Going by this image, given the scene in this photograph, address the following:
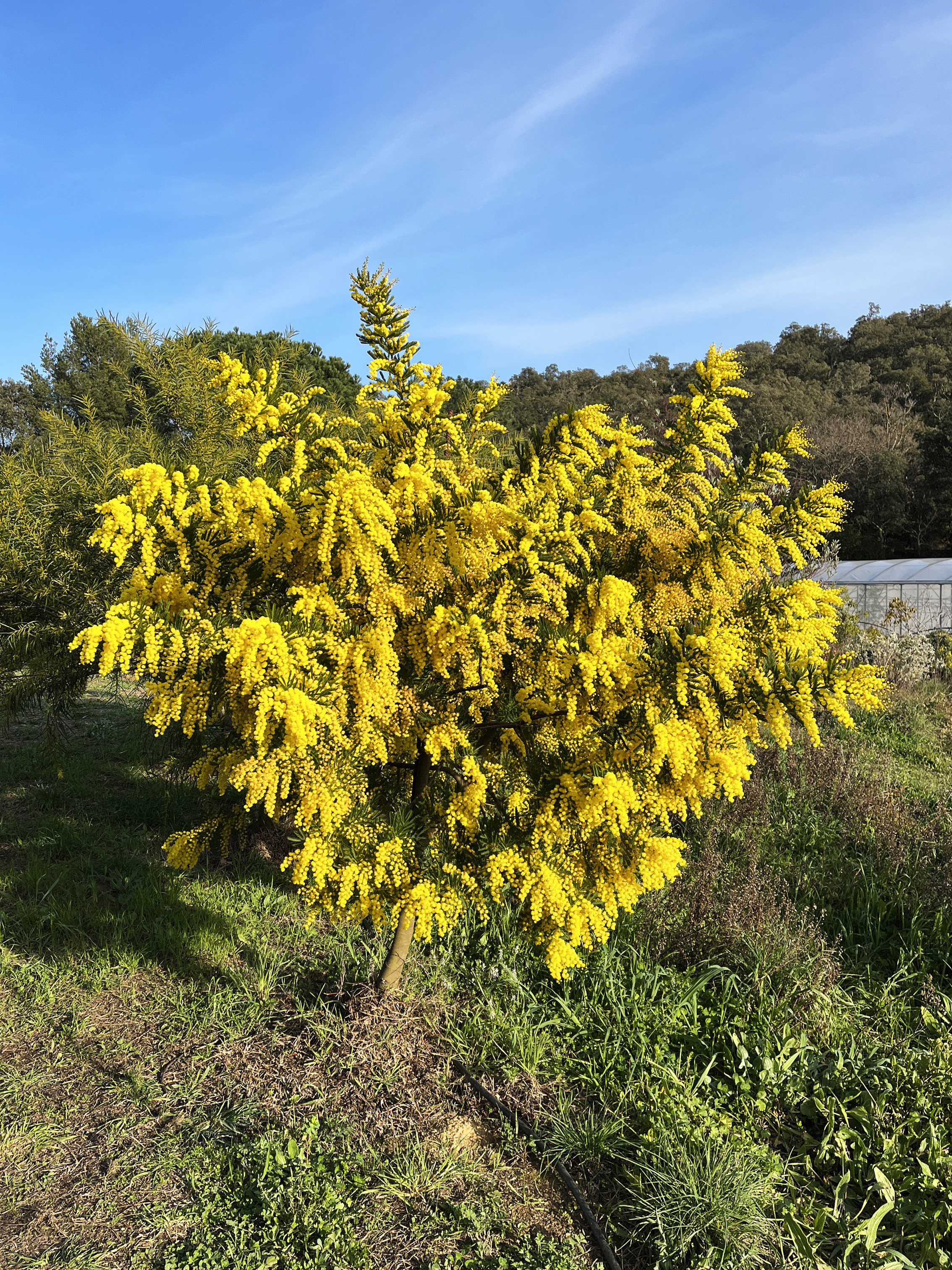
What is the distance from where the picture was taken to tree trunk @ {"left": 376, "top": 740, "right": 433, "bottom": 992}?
3389 millimetres

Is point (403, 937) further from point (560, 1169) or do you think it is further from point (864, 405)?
point (864, 405)

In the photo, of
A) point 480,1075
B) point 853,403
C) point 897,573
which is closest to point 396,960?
point 480,1075

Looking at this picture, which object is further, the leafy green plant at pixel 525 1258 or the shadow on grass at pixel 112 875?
the shadow on grass at pixel 112 875

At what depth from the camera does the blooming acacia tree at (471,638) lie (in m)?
2.49

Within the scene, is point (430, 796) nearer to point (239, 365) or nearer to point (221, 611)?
point (221, 611)

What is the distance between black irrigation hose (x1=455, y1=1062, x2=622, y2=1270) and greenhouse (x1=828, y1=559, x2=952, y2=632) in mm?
12409

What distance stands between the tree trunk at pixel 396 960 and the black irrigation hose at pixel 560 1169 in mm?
455

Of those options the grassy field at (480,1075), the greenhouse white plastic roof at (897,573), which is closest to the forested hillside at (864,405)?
the greenhouse white plastic roof at (897,573)

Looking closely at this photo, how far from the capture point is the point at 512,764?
3023 mm

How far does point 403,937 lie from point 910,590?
563 inches

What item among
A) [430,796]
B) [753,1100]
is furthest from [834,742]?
[430,796]

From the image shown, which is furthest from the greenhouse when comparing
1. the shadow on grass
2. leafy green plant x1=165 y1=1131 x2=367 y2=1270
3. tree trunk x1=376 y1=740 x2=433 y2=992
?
leafy green plant x1=165 y1=1131 x2=367 y2=1270

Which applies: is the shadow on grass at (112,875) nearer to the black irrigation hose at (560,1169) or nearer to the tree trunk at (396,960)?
the tree trunk at (396,960)

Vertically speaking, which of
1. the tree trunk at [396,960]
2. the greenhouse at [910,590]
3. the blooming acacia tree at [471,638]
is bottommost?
the greenhouse at [910,590]
